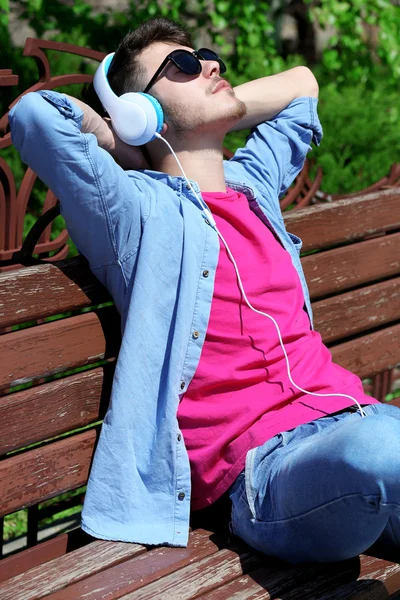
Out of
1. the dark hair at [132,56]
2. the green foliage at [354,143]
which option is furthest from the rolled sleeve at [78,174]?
the green foliage at [354,143]

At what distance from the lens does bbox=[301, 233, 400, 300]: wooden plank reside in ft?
11.3

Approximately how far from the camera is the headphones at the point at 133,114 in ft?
9.34

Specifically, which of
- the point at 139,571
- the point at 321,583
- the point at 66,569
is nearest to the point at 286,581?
the point at 321,583

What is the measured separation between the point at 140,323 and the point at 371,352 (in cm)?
127

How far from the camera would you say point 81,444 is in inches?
110

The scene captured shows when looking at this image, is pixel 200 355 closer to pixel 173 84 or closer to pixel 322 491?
pixel 322 491

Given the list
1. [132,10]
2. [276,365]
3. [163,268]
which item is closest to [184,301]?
[163,268]

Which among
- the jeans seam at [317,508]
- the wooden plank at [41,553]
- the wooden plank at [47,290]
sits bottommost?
the wooden plank at [41,553]

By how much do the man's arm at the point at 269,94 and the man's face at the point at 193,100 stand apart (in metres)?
0.34

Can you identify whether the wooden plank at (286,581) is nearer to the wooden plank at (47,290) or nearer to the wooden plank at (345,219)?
the wooden plank at (47,290)

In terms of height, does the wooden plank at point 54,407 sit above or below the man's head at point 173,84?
below

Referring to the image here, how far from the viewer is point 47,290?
263cm

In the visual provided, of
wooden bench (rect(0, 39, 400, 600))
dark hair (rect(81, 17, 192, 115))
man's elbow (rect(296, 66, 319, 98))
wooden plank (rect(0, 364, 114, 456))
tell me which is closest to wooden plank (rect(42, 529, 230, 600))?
wooden bench (rect(0, 39, 400, 600))

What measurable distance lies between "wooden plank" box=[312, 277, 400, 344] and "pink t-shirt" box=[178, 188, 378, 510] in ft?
1.54
